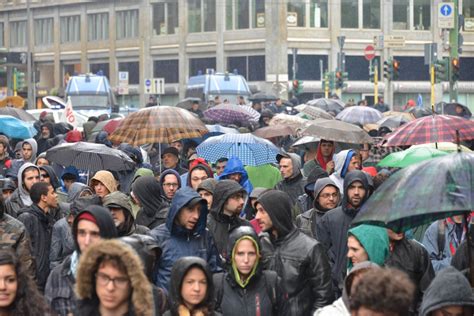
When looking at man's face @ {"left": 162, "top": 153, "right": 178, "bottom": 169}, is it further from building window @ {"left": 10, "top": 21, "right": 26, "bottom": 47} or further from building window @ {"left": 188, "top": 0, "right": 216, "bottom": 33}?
building window @ {"left": 10, "top": 21, "right": 26, "bottom": 47}

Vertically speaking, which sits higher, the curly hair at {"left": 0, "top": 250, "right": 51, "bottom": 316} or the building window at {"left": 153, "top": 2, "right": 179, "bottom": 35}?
the building window at {"left": 153, "top": 2, "right": 179, "bottom": 35}

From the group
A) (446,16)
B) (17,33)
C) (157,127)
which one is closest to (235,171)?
(157,127)

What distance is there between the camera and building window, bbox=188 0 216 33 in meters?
73.9

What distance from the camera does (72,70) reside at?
84.3 m

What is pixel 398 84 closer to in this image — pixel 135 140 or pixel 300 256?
pixel 135 140

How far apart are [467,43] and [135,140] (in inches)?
2349

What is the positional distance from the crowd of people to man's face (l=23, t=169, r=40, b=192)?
1 cm

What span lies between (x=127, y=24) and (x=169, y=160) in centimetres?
6336

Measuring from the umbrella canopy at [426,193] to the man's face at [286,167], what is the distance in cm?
691

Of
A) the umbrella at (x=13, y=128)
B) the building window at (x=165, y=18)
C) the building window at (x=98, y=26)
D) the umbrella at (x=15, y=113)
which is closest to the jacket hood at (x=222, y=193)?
the umbrella at (x=13, y=128)

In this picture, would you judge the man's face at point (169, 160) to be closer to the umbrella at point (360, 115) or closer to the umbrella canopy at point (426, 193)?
the umbrella canopy at point (426, 193)

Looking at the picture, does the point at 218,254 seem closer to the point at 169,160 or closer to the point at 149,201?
the point at 149,201

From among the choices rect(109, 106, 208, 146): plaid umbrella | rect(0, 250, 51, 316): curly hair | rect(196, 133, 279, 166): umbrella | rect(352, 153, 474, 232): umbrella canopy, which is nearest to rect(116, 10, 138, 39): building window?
rect(109, 106, 208, 146): plaid umbrella

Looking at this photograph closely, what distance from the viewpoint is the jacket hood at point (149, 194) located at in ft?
37.5
